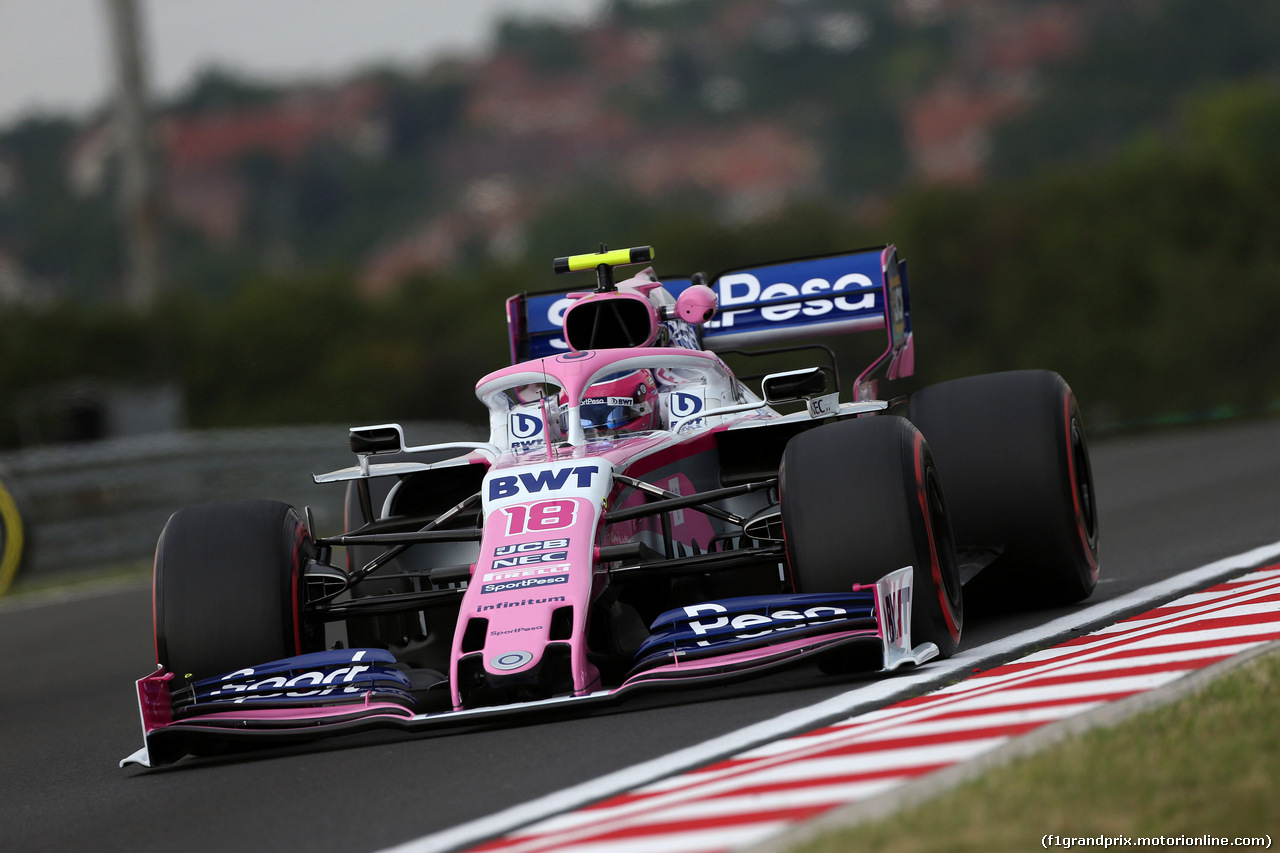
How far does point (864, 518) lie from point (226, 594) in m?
2.40

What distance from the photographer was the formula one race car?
5.90 m

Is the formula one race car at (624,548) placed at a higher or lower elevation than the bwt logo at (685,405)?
lower

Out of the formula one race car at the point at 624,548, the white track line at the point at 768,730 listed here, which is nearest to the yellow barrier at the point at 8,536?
the formula one race car at the point at 624,548

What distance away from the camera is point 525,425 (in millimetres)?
7465

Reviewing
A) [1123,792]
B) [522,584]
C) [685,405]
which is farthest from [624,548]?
[1123,792]

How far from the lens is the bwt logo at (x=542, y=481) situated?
645 centimetres

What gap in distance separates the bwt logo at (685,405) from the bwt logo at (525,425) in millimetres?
609

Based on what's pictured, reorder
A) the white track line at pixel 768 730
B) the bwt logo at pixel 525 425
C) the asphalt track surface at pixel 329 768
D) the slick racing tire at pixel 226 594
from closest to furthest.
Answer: the white track line at pixel 768 730, the asphalt track surface at pixel 329 768, the slick racing tire at pixel 226 594, the bwt logo at pixel 525 425

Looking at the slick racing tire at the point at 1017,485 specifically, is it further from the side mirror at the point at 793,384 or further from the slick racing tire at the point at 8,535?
the slick racing tire at the point at 8,535

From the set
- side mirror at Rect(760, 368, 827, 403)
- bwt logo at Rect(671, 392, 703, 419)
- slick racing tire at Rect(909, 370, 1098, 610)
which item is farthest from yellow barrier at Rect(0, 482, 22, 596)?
side mirror at Rect(760, 368, 827, 403)

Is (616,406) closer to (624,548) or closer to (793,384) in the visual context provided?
(793,384)

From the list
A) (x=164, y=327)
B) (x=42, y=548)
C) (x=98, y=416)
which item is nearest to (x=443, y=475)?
(x=42, y=548)

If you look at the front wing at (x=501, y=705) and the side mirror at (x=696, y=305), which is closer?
the front wing at (x=501, y=705)

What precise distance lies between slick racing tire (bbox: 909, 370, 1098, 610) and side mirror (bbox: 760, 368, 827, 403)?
1.01 m
